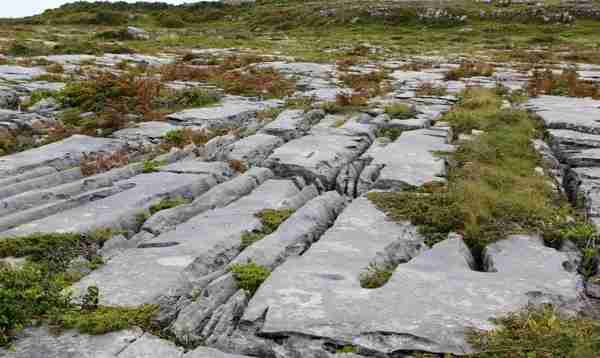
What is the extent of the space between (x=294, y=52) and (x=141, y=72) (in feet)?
40.0

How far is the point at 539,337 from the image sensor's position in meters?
4.50

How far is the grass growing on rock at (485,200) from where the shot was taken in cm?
720

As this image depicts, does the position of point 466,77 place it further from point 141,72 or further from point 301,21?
point 301,21

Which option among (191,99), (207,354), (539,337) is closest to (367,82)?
(191,99)

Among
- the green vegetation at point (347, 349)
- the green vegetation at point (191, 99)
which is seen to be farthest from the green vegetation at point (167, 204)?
the green vegetation at point (191, 99)

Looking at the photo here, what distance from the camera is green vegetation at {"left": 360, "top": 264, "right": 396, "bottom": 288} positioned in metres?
5.68

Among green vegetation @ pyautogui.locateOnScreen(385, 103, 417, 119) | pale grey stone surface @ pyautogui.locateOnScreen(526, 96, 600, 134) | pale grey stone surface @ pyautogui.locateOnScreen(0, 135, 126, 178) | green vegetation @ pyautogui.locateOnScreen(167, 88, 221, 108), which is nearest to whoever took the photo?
pale grey stone surface @ pyautogui.locateOnScreen(0, 135, 126, 178)

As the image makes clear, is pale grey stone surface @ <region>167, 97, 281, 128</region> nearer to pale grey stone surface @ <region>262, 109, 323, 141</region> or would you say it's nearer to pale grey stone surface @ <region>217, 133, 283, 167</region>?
pale grey stone surface @ <region>262, 109, 323, 141</region>

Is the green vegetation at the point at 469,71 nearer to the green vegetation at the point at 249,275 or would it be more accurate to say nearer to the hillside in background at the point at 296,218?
→ the hillside in background at the point at 296,218

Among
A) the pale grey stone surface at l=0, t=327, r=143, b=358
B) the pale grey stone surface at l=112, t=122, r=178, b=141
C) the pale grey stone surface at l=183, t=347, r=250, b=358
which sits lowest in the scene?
the pale grey stone surface at l=112, t=122, r=178, b=141

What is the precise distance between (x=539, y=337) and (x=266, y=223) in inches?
148

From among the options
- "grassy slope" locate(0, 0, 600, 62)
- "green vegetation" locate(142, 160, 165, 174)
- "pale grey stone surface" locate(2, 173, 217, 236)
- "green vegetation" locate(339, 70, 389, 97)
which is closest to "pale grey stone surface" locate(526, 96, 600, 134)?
"green vegetation" locate(339, 70, 389, 97)

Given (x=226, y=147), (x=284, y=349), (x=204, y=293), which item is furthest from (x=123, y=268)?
(x=226, y=147)

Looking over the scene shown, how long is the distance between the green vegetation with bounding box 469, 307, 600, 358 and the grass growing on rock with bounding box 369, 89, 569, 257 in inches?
77.5
